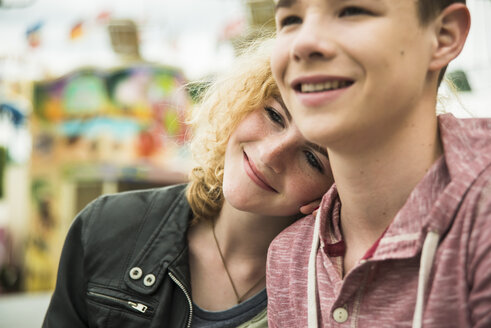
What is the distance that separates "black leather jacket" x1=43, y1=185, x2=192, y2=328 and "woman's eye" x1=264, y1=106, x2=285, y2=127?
0.55m

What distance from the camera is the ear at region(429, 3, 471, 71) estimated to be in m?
1.32

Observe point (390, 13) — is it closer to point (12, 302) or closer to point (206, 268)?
point (206, 268)

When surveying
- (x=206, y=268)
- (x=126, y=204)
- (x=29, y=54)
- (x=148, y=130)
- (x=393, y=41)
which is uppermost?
(x=393, y=41)

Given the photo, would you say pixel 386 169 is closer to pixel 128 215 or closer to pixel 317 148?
pixel 317 148

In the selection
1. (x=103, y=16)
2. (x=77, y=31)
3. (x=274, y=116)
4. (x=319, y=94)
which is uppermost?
(x=319, y=94)

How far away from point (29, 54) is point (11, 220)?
140 inches

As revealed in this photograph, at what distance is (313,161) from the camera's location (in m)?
1.87

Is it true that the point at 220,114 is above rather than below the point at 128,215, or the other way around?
above

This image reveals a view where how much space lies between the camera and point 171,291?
2041 millimetres

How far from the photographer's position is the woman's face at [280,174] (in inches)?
72.6

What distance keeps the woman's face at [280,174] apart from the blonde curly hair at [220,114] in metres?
0.15

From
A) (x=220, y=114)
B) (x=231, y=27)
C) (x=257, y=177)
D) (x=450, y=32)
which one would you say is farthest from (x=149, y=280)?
(x=231, y=27)

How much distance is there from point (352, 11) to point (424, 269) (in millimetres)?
578

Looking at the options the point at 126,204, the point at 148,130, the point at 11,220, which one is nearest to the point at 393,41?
the point at 126,204
